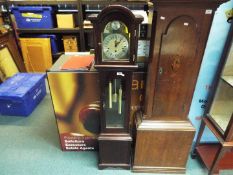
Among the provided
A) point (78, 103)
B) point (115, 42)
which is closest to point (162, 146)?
point (78, 103)

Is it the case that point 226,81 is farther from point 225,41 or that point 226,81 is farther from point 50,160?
point 50,160

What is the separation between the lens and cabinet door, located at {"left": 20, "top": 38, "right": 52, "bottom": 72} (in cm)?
316

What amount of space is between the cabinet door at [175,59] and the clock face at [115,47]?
20cm

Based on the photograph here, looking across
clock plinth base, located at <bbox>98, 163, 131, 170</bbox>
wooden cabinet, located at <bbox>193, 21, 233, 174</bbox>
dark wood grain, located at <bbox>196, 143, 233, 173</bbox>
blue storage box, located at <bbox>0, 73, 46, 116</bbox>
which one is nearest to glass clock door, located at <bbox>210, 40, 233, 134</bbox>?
wooden cabinet, located at <bbox>193, 21, 233, 174</bbox>

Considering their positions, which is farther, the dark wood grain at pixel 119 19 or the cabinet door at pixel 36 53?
the cabinet door at pixel 36 53

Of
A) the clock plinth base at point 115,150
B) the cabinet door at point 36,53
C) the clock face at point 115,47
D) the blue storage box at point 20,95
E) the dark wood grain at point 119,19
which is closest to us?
the dark wood grain at point 119,19

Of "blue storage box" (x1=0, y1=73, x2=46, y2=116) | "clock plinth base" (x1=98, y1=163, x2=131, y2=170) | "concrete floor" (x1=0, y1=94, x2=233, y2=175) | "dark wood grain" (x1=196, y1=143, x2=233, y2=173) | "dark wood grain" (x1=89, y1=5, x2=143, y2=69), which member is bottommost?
"concrete floor" (x1=0, y1=94, x2=233, y2=175)

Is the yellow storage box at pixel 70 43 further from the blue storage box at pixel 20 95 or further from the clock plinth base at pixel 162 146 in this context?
the clock plinth base at pixel 162 146

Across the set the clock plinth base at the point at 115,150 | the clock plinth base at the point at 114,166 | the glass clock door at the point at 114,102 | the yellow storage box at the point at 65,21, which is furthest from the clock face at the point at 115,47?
the yellow storage box at the point at 65,21

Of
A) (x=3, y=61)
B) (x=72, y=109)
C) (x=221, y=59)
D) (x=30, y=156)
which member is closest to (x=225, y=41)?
(x=221, y=59)

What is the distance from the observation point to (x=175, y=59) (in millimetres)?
1230

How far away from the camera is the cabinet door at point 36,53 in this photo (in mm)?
3156

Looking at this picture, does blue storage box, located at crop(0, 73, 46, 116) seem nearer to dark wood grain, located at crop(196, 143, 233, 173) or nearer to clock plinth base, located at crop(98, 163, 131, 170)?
clock plinth base, located at crop(98, 163, 131, 170)

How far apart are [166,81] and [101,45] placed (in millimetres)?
522
